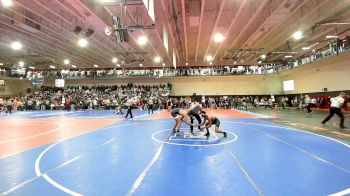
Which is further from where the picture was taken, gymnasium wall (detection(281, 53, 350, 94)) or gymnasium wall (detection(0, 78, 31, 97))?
gymnasium wall (detection(0, 78, 31, 97))

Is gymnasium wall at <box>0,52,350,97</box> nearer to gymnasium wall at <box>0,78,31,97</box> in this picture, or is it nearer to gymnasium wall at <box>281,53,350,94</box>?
gymnasium wall at <box>0,78,31,97</box>

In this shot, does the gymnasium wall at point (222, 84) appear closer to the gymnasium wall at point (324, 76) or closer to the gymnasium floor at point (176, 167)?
the gymnasium wall at point (324, 76)

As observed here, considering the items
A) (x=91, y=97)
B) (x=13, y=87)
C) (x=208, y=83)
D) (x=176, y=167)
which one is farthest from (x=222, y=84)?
(x=176, y=167)

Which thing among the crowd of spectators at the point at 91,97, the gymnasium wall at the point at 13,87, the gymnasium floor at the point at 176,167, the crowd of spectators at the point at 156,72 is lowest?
the gymnasium floor at the point at 176,167

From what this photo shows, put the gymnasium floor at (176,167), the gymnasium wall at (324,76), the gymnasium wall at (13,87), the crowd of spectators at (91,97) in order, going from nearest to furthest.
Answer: the gymnasium floor at (176,167) → the gymnasium wall at (324,76) → the crowd of spectators at (91,97) → the gymnasium wall at (13,87)

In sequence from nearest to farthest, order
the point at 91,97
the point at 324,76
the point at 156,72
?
the point at 324,76 < the point at 91,97 < the point at 156,72

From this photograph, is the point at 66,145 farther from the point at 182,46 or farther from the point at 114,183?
the point at 182,46

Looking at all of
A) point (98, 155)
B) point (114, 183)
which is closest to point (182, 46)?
point (98, 155)

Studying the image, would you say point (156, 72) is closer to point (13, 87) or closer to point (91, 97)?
point (91, 97)

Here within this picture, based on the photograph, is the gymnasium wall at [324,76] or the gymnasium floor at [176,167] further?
the gymnasium wall at [324,76]

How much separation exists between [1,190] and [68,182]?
3.27 ft

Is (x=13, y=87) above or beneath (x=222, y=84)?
above

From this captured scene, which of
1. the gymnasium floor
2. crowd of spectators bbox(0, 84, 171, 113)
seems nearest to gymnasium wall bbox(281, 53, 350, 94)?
crowd of spectators bbox(0, 84, 171, 113)

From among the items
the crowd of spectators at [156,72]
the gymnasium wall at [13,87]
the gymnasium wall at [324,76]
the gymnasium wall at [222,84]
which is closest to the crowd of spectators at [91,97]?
the gymnasium wall at [222,84]
